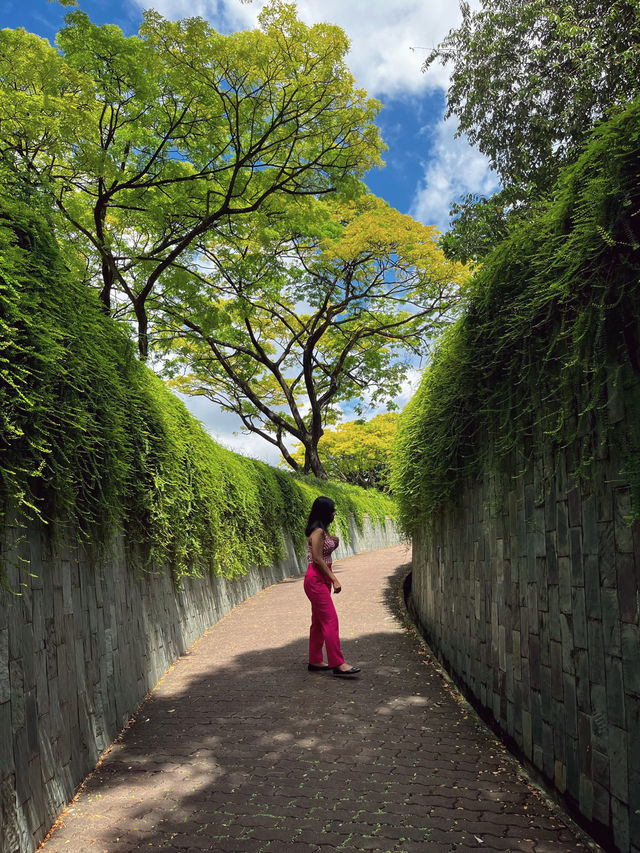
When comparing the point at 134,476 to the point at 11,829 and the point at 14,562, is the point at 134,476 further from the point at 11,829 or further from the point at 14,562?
the point at 11,829

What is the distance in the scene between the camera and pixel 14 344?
3.08 meters

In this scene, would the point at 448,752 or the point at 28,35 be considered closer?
the point at 448,752

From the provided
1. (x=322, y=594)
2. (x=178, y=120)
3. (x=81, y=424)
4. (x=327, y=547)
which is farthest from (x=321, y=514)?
Answer: (x=178, y=120)

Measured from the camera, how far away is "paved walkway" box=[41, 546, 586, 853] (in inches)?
126

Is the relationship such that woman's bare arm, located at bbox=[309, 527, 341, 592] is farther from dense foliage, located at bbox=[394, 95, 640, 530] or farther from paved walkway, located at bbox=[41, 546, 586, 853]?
dense foliage, located at bbox=[394, 95, 640, 530]

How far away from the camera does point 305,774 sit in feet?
13.0

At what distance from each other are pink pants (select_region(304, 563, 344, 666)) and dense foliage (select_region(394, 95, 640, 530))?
2.15m

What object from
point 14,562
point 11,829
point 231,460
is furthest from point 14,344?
point 231,460

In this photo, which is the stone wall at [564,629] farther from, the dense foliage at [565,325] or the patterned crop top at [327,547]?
the patterned crop top at [327,547]

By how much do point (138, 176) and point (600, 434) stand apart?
1063 cm

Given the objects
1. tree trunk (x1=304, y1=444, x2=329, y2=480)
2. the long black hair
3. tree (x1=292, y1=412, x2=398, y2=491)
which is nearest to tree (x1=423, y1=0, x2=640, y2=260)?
the long black hair

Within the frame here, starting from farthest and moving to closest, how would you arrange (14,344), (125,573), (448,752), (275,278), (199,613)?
1. (275,278)
2. (199,613)
3. (125,573)
4. (448,752)
5. (14,344)

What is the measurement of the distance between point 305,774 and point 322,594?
2.38 m

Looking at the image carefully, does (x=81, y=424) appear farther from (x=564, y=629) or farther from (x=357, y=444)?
(x=357, y=444)
